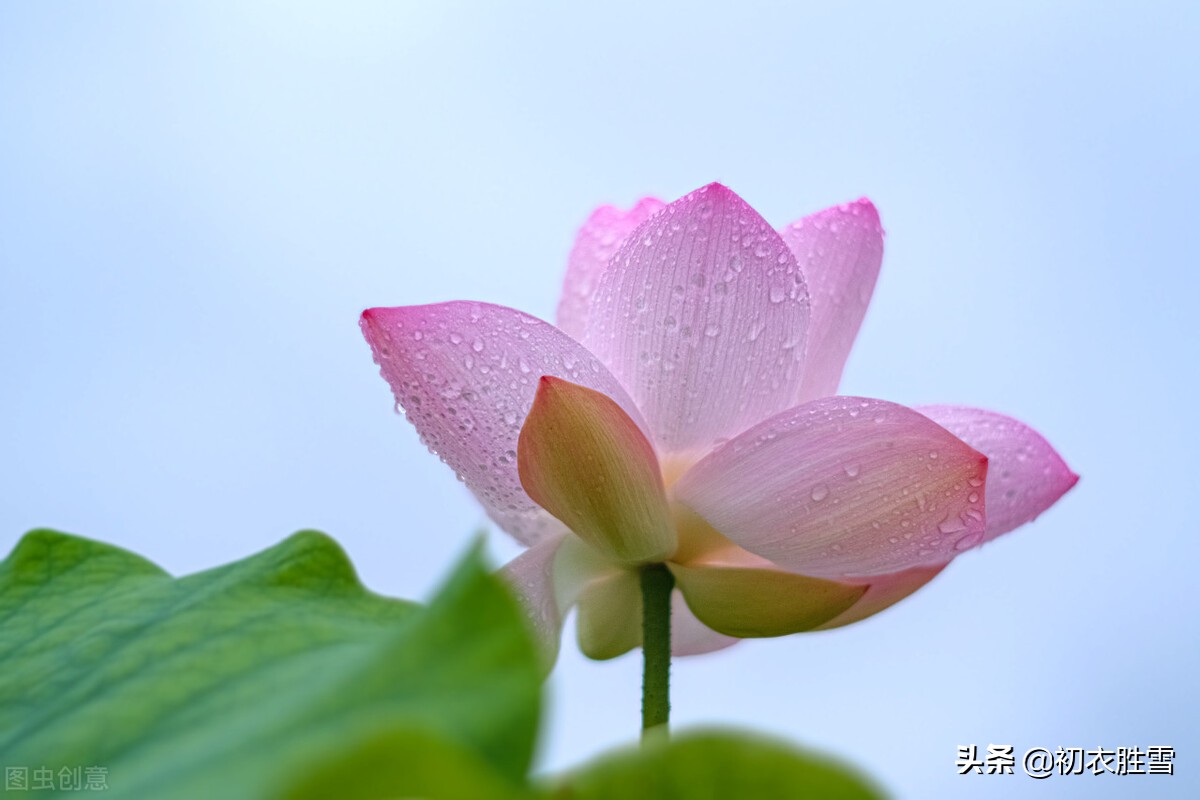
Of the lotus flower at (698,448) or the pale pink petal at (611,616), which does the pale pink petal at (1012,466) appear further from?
the pale pink petal at (611,616)

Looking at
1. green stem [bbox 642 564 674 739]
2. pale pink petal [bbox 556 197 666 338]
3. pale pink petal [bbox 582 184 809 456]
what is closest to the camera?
green stem [bbox 642 564 674 739]

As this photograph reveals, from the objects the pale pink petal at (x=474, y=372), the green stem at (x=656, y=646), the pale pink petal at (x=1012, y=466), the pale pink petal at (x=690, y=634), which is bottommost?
the pale pink petal at (x=690, y=634)

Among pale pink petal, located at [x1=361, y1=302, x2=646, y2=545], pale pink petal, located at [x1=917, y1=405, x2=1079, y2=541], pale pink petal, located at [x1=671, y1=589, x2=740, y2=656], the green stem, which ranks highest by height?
pale pink petal, located at [x1=361, y1=302, x2=646, y2=545]

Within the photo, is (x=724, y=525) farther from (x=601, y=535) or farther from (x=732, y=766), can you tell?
(x=732, y=766)

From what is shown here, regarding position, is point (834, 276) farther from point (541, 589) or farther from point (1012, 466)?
point (541, 589)

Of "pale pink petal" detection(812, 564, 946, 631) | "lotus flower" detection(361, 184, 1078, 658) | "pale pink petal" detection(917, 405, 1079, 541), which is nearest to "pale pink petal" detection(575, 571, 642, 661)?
"lotus flower" detection(361, 184, 1078, 658)

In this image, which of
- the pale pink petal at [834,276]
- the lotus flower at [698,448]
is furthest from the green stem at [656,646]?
the pale pink petal at [834,276]

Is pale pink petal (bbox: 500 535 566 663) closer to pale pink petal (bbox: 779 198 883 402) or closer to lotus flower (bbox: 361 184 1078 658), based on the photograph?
lotus flower (bbox: 361 184 1078 658)
